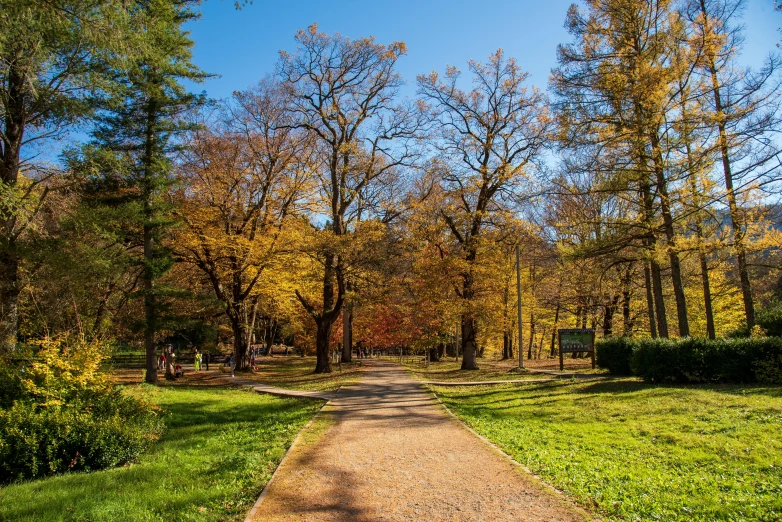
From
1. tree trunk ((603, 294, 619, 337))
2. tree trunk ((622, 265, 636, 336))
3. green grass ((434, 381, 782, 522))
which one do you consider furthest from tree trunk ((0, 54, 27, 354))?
tree trunk ((603, 294, 619, 337))

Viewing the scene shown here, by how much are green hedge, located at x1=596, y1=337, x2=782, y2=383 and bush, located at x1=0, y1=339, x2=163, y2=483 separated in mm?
12511

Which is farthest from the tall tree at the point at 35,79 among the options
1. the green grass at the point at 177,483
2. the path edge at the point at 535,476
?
the path edge at the point at 535,476

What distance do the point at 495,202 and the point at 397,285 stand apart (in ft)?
21.8

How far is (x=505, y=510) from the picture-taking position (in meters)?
4.71

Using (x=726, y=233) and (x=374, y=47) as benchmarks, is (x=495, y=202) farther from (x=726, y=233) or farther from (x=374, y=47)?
(x=726, y=233)

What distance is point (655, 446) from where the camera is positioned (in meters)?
7.07

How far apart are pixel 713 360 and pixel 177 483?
41.8ft

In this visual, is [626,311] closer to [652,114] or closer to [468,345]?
[468,345]

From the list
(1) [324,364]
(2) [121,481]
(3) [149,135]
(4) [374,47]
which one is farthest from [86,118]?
(1) [324,364]

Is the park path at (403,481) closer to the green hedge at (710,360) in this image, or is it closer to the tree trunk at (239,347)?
the green hedge at (710,360)

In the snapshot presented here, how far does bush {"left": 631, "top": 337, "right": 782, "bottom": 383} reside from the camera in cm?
1143

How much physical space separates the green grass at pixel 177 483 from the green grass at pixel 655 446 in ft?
12.1

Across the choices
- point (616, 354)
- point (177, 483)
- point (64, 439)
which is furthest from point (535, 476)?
point (616, 354)

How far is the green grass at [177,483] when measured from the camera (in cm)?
476
